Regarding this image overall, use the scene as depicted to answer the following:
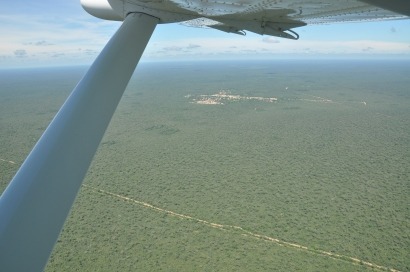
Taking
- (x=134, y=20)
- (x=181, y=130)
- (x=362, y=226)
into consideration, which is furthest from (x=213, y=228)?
(x=181, y=130)

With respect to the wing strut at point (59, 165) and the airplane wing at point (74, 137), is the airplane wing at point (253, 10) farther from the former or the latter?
the wing strut at point (59, 165)

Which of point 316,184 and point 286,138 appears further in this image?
point 286,138

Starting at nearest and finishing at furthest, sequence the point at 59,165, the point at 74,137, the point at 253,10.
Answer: the point at 59,165 → the point at 74,137 → the point at 253,10

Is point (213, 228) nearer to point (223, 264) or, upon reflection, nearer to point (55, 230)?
point (223, 264)

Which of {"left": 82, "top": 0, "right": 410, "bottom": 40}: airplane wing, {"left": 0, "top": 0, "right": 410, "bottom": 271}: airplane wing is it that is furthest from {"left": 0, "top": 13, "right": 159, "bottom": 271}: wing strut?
{"left": 82, "top": 0, "right": 410, "bottom": 40}: airplane wing

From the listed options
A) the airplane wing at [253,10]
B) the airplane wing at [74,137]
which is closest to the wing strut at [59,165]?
the airplane wing at [74,137]

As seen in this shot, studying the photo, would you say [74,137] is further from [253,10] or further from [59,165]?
[253,10]

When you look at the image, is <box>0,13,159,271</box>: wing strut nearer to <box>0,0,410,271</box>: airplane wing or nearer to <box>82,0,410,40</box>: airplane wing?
<box>0,0,410,271</box>: airplane wing

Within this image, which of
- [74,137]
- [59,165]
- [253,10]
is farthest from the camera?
[253,10]

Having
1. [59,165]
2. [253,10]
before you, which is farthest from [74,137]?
[253,10]
